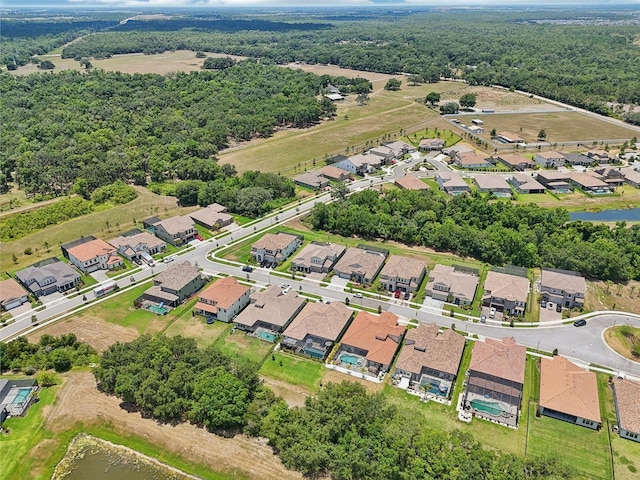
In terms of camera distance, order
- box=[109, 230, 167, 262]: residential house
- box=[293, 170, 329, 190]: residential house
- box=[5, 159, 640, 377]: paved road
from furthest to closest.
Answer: box=[293, 170, 329, 190]: residential house, box=[109, 230, 167, 262]: residential house, box=[5, 159, 640, 377]: paved road

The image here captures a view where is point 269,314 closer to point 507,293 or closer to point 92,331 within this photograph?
point 92,331

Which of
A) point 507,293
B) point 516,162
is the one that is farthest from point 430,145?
point 507,293

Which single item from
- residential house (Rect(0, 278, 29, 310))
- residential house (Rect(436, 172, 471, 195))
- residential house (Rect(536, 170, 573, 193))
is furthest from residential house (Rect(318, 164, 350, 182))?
residential house (Rect(0, 278, 29, 310))

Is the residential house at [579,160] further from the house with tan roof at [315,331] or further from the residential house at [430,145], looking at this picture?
the house with tan roof at [315,331]

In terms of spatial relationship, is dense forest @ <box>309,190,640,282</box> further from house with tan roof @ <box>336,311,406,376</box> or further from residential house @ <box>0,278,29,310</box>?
residential house @ <box>0,278,29,310</box>

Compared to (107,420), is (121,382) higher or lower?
higher

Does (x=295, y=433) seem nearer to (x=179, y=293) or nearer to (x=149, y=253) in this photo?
(x=179, y=293)

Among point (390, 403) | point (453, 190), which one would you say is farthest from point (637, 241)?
point (390, 403)
